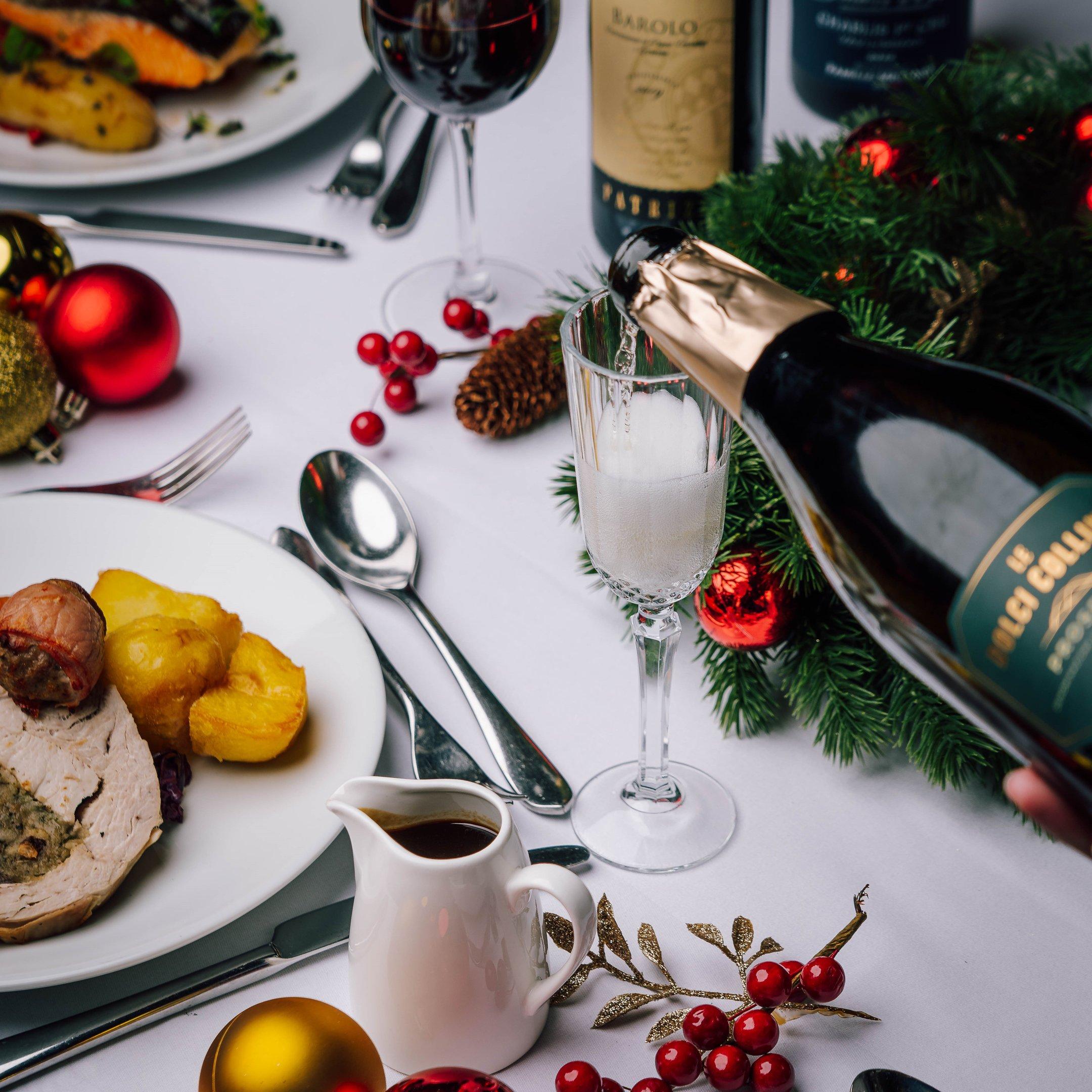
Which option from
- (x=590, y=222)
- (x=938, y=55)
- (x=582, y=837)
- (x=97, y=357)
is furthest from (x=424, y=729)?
(x=938, y=55)

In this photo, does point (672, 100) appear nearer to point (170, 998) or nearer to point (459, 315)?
point (459, 315)

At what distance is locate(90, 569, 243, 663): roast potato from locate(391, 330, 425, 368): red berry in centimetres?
32

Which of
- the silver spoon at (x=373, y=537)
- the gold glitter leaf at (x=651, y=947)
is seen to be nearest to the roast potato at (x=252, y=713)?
the silver spoon at (x=373, y=537)

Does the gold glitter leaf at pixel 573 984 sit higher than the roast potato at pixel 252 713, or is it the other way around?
the roast potato at pixel 252 713

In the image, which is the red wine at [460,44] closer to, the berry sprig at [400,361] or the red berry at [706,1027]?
the berry sprig at [400,361]

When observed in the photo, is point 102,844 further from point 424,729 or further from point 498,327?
point 498,327

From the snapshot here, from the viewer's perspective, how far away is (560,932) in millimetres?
586

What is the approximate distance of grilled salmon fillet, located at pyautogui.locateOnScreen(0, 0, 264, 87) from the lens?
1.15 m

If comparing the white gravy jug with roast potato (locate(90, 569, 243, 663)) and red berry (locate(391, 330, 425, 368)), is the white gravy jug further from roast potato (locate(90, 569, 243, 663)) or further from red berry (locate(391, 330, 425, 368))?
red berry (locate(391, 330, 425, 368))

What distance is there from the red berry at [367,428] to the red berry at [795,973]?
0.53m

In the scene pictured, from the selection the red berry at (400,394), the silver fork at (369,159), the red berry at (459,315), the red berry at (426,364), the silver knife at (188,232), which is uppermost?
the silver fork at (369,159)

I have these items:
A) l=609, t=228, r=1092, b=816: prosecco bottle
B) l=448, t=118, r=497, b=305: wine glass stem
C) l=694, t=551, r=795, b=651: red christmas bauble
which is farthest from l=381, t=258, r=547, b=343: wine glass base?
l=609, t=228, r=1092, b=816: prosecco bottle

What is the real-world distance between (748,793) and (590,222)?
0.69 m

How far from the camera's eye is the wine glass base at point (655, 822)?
65 centimetres
